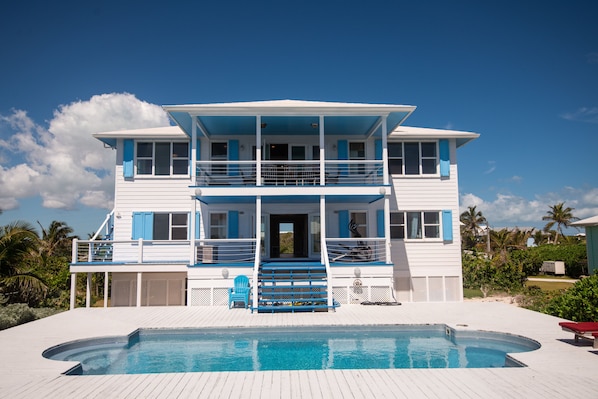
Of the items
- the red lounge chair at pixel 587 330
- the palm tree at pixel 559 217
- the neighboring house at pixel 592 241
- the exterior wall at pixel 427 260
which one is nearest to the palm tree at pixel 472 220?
the palm tree at pixel 559 217

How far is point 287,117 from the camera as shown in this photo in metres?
16.7

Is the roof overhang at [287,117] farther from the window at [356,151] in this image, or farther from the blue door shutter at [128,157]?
the blue door shutter at [128,157]

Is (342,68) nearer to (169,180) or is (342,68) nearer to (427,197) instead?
(427,197)

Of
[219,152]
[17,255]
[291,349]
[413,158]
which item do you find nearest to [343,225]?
[413,158]

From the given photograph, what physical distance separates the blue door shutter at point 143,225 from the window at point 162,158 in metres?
1.82

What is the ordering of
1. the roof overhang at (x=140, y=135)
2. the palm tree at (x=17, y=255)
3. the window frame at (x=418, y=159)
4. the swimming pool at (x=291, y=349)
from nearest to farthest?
1. the swimming pool at (x=291, y=349)
2. the palm tree at (x=17, y=255)
3. the roof overhang at (x=140, y=135)
4. the window frame at (x=418, y=159)

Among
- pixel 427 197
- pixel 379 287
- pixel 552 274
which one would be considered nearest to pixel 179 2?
pixel 427 197

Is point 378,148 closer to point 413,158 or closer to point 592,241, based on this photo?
point 413,158

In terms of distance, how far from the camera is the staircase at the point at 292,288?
14383mm

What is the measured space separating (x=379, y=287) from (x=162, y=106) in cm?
1019

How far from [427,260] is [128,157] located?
13446 millimetres

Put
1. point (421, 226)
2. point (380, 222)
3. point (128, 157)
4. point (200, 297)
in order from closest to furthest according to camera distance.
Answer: point (200, 297) < point (380, 222) < point (128, 157) < point (421, 226)

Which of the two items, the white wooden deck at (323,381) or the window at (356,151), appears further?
the window at (356,151)

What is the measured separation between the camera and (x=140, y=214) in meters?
18.5
